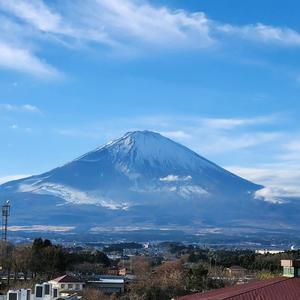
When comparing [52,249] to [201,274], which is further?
[52,249]

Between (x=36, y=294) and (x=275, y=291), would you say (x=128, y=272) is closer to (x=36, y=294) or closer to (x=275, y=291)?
(x=36, y=294)

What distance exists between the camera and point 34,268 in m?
58.8

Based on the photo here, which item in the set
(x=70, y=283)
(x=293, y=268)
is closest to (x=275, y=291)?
(x=293, y=268)

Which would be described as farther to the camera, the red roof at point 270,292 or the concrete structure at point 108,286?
the concrete structure at point 108,286

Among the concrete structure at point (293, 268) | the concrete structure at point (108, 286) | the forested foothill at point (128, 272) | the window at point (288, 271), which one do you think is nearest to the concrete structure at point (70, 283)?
the concrete structure at point (108, 286)

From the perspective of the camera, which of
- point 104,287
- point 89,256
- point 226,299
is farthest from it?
point 89,256

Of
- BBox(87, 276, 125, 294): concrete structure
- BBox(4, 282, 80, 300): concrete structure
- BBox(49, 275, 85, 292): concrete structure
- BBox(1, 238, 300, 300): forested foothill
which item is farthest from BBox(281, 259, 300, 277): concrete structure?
BBox(87, 276, 125, 294): concrete structure

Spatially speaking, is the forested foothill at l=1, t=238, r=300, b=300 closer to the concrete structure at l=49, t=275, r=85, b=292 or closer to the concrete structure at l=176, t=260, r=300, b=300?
the concrete structure at l=49, t=275, r=85, b=292

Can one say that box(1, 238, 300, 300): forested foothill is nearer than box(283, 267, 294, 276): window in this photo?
No

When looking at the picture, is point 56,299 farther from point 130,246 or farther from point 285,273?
point 130,246

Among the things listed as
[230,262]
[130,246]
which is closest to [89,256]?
[230,262]

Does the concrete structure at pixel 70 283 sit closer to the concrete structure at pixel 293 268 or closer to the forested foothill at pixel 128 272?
the forested foothill at pixel 128 272

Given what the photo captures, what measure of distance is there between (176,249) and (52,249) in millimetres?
90868

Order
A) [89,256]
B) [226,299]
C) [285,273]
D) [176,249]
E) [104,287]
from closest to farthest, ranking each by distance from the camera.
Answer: [226,299] → [285,273] → [104,287] → [89,256] → [176,249]
